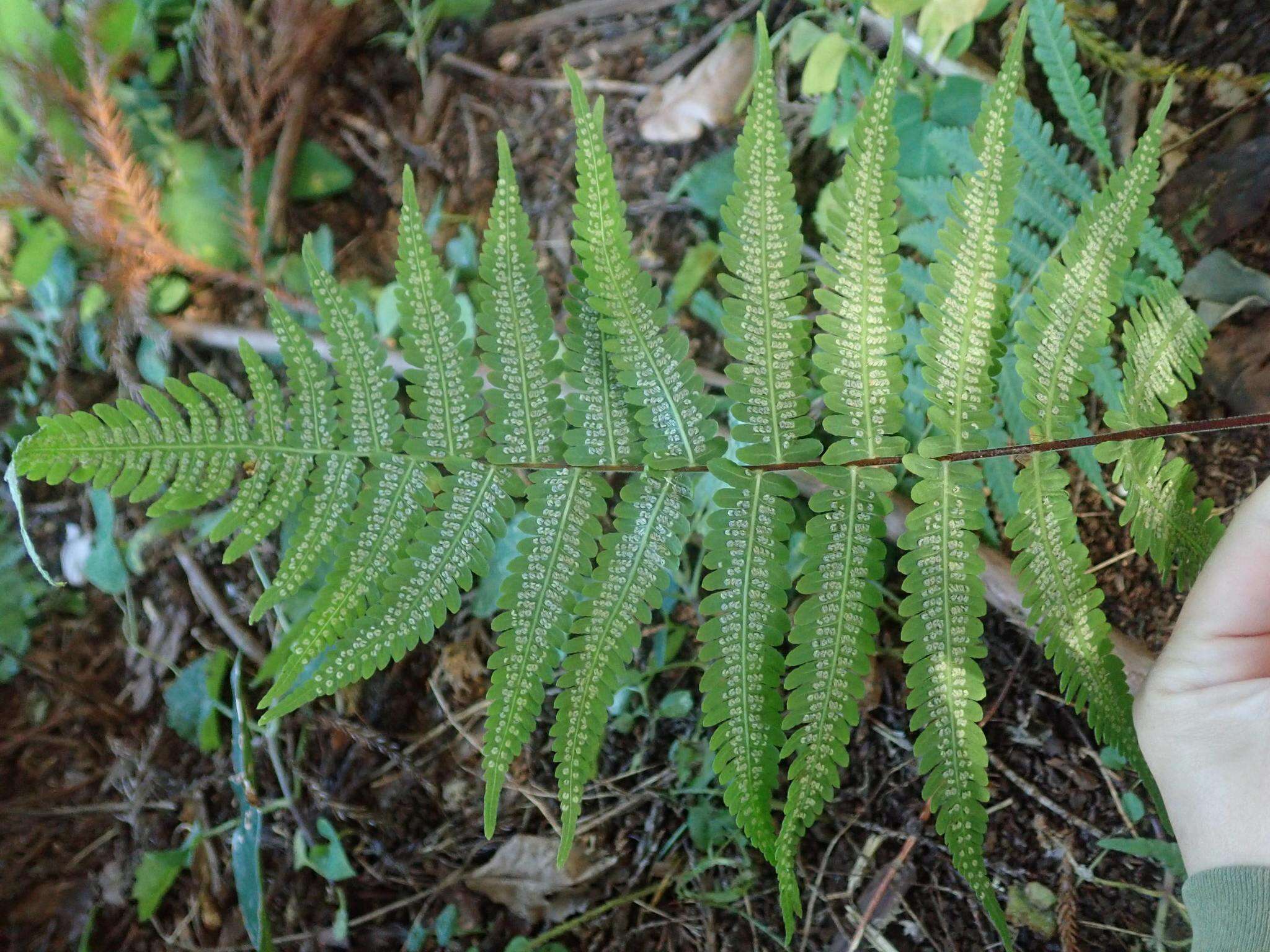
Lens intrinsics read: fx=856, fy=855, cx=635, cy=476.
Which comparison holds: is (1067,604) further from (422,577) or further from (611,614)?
(422,577)

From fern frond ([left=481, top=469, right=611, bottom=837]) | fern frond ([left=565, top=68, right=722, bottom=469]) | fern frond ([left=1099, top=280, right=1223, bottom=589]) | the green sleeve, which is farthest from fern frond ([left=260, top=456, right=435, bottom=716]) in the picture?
the green sleeve

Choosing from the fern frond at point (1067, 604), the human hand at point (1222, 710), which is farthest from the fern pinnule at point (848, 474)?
the human hand at point (1222, 710)

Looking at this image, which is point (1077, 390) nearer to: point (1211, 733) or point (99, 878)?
point (1211, 733)

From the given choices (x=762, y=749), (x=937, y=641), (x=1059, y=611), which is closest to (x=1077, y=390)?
(x=1059, y=611)

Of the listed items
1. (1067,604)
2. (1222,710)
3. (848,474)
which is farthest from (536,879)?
(1222,710)

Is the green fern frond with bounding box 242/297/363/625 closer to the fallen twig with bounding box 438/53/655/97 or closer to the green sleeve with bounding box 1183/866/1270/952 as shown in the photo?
the fallen twig with bounding box 438/53/655/97

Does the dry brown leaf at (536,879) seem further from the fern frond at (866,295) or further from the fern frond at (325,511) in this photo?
the fern frond at (866,295)
